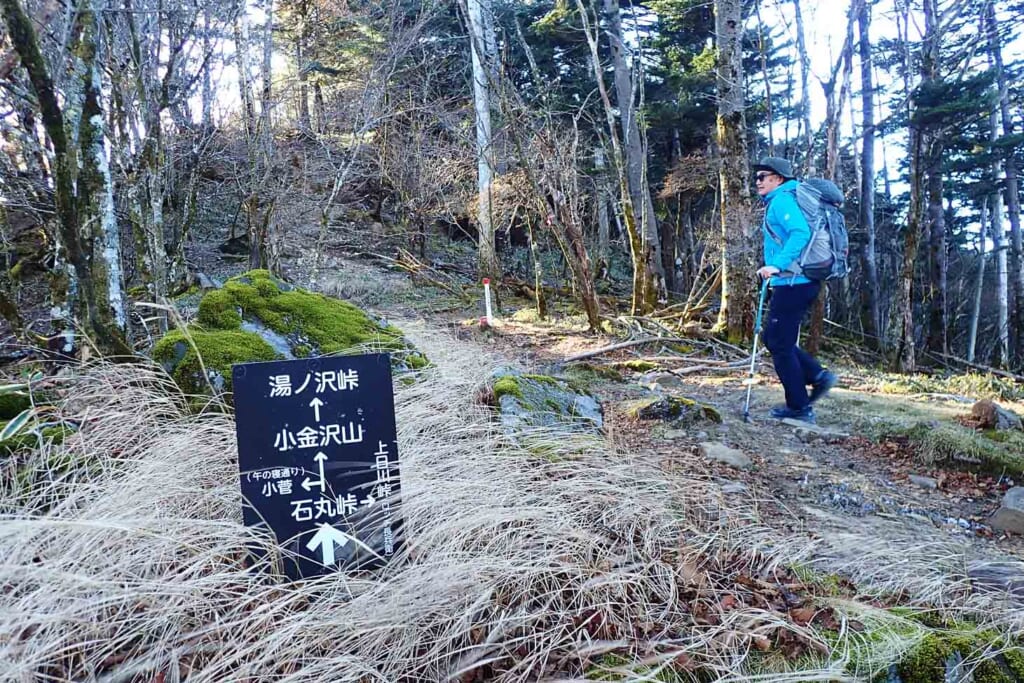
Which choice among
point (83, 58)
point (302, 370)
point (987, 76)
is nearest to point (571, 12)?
point (987, 76)

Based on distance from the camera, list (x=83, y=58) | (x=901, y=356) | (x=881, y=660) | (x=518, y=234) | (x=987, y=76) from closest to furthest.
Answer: (x=881, y=660), (x=83, y=58), (x=901, y=356), (x=987, y=76), (x=518, y=234)

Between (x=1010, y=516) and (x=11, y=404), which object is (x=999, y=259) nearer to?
(x=1010, y=516)

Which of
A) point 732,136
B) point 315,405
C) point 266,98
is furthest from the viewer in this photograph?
point 266,98

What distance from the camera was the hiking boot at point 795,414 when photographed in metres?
4.60

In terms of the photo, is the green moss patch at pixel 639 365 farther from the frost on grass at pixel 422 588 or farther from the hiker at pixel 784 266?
the frost on grass at pixel 422 588

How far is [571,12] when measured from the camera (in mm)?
13555

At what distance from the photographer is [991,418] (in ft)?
14.1

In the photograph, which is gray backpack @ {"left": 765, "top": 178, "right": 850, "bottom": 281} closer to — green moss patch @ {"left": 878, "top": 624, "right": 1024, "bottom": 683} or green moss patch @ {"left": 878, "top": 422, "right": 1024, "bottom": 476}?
green moss patch @ {"left": 878, "top": 422, "right": 1024, "bottom": 476}

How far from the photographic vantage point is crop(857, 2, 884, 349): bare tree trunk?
16859 mm

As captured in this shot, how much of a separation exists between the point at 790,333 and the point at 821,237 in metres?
0.70

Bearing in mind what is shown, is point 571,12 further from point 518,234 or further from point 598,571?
point 598,571

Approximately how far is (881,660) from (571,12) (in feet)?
47.8

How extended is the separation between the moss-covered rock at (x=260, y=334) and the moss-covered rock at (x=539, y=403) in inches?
38.0

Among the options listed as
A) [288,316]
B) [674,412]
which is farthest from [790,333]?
[288,316]
